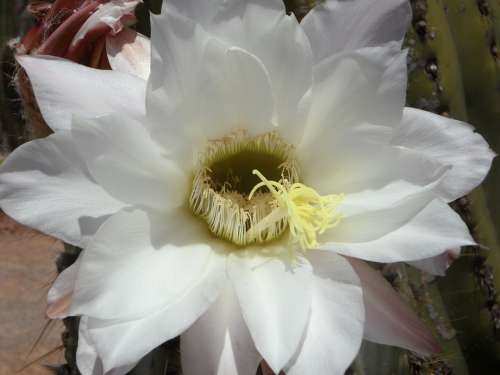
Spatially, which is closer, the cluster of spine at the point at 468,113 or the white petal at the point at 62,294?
the white petal at the point at 62,294

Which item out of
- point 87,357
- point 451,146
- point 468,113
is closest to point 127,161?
point 87,357

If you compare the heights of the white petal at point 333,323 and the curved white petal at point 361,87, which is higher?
the curved white petal at point 361,87

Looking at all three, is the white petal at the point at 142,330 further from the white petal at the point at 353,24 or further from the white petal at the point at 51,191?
the white petal at the point at 353,24

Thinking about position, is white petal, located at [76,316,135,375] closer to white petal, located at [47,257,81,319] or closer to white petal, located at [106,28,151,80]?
white petal, located at [47,257,81,319]

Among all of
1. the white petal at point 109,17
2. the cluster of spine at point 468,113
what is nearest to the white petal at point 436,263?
the cluster of spine at point 468,113

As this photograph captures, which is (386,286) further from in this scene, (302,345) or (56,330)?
(56,330)
